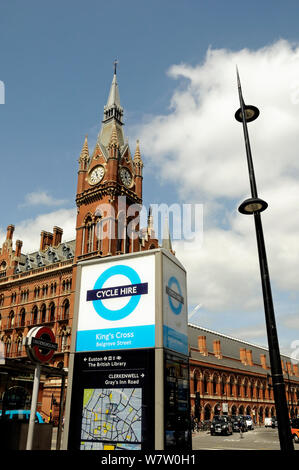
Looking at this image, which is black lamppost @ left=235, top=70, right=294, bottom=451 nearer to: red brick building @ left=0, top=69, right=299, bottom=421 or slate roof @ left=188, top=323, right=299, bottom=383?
red brick building @ left=0, top=69, right=299, bottom=421

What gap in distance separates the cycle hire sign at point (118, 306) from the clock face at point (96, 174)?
41836mm

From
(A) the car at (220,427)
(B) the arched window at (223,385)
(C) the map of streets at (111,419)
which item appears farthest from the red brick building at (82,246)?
(C) the map of streets at (111,419)

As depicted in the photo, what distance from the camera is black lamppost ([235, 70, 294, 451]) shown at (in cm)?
776

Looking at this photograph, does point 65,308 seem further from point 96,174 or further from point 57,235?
point 96,174

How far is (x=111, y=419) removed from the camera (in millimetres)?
8789

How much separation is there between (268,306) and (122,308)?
335 cm

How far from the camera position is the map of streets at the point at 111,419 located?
852cm

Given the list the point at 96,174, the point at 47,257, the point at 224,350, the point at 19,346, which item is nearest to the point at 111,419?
the point at 96,174

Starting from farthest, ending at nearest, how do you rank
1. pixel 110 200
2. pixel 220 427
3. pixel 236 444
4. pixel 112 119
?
pixel 112 119 → pixel 110 200 → pixel 220 427 → pixel 236 444

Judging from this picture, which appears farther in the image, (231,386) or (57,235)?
(231,386)

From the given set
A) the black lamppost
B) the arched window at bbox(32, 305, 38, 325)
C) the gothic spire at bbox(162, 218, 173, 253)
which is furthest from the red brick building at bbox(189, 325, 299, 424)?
the black lamppost

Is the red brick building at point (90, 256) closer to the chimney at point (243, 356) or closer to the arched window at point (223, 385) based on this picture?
the arched window at point (223, 385)
